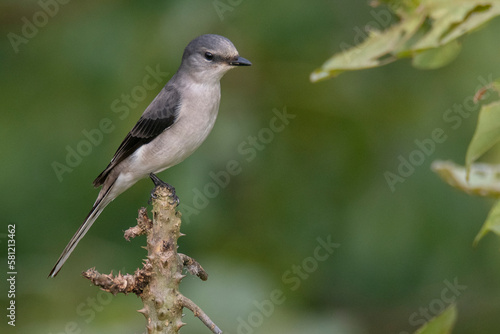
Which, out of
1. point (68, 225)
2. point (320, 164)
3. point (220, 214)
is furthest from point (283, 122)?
point (68, 225)

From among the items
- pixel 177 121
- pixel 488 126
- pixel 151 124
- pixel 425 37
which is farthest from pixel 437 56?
pixel 151 124

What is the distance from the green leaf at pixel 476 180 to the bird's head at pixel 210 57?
236cm

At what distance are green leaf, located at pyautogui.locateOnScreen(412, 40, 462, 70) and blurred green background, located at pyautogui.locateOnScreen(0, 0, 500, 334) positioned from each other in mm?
3027

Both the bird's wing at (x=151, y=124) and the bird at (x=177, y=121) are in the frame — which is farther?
the bird's wing at (x=151, y=124)

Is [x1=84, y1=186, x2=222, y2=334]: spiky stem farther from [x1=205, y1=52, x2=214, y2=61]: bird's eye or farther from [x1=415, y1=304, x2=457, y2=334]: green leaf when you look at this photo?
[x1=205, y1=52, x2=214, y2=61]: bird's eye

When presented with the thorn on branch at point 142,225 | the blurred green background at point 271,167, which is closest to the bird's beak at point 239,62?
the blurred green background at point 271,167

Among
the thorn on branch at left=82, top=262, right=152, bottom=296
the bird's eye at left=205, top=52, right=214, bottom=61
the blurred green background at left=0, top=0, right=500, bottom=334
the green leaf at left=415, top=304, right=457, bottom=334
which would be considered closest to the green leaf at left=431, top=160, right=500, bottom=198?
the green leaf at left=415, top=304, right=457, bottom=334

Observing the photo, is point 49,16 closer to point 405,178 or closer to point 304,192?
point 304,192

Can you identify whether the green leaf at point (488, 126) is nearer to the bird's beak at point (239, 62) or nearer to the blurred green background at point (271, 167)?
the bird's beak at point (239, 62)

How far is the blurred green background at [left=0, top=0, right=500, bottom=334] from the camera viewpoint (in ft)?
18.7

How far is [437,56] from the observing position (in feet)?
8.28

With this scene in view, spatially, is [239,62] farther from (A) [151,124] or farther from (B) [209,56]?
(A) [151,124]

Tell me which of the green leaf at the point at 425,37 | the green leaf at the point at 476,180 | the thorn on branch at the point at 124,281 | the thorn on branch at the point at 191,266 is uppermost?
the green leaf at the point at 425,37

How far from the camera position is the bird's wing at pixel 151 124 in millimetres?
4977
